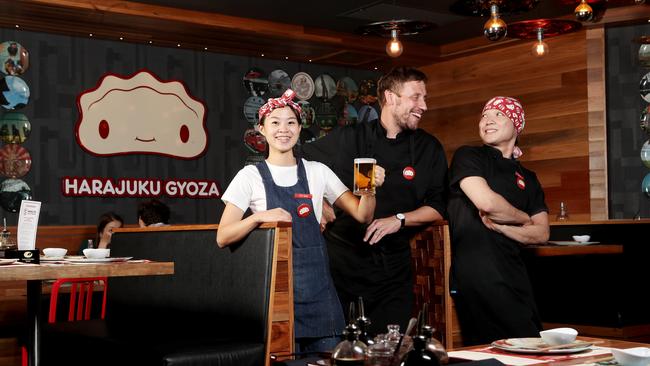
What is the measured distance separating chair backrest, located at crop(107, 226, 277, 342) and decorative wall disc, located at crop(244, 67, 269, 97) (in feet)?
16.5

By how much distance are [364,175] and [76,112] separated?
591 cm

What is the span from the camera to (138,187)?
884 centimetres

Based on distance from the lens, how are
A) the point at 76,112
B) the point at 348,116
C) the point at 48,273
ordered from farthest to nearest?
the point at 348,116 → the point at 76,112 → the point at 48,273

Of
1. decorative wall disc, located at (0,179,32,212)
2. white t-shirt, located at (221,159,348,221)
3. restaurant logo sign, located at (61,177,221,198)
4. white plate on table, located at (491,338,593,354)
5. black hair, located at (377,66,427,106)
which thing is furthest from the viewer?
restaurant logo sign, located at (61,177,221,198)

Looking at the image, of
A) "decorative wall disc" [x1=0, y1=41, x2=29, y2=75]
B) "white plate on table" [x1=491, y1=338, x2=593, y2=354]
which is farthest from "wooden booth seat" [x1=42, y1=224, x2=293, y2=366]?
"decorative wall disc" [x1=0, y1=41, x2=29, y2=75]

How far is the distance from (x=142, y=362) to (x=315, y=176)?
1072 millimetres

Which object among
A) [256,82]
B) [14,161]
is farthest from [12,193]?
[256,82]

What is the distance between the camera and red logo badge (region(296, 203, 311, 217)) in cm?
356

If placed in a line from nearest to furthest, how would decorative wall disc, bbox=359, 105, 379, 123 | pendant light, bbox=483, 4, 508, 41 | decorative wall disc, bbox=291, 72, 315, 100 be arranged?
pendant light, bbox=483, 4, 508, 41 < decorative wall disc, bbox=291, 72, 315, 100 < decorative wall disc, bbox=359, 105, 379, 123

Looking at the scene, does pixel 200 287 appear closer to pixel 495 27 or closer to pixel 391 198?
pixel 391 198

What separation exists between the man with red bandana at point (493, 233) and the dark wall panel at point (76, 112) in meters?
5.68

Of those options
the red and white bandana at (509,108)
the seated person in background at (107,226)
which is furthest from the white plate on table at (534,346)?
the seated person in background at (107,226)

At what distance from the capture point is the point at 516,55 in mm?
9625

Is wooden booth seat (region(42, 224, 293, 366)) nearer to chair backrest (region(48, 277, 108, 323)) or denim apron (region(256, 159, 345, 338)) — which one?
denim apron (region(256, 159, 345, 338))
